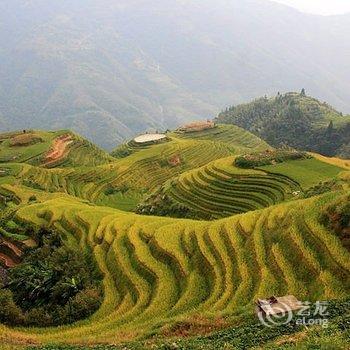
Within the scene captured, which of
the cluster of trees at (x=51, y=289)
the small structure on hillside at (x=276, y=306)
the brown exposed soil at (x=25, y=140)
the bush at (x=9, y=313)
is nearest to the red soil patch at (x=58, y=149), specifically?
the brown exposed soil at (x=25, y=140)

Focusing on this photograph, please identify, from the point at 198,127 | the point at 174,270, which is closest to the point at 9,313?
the point at 174,270

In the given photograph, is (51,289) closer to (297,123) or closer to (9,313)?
(9,313)

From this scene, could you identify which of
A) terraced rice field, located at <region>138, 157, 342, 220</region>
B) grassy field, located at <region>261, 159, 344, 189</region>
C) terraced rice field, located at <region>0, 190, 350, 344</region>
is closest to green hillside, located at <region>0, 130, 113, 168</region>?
terraced rice field, located at <region>138, 157, 342, 220</region>

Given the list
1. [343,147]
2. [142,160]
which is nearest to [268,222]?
[142,160]

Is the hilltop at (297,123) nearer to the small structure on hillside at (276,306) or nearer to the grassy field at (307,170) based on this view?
the grassy field at (307,170)

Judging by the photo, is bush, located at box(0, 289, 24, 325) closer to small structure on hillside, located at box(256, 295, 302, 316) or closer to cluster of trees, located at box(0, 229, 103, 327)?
cluster of trees, located at box(0, 229, 103, 327)

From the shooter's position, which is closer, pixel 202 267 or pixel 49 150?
pixel 202 267
